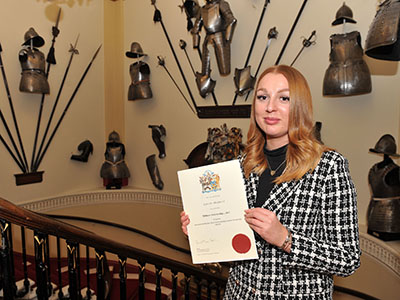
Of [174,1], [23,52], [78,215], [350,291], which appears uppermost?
[174,1]

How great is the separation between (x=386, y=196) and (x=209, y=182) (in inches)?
82.8

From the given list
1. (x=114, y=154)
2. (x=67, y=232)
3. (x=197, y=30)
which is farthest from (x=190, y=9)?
(x=67, y=232)

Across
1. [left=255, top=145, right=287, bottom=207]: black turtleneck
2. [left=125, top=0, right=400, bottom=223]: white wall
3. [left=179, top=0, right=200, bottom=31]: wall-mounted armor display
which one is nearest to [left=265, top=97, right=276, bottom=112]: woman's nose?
[left=255, top=145, right=287, bottom=207]: black turtleneck

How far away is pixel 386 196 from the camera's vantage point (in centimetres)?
267

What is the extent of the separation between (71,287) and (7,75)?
3329 millimetres

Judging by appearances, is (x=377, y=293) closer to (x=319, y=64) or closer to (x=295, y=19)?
(x=319, y=64)

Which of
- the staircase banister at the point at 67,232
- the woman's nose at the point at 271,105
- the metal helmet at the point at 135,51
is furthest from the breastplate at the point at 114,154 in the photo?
the woman's nose at the point at 271,105

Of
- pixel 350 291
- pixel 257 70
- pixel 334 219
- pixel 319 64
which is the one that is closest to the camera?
pixel 334 219

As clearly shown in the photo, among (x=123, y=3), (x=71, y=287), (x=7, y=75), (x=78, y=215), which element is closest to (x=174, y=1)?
(x=123, y=3)

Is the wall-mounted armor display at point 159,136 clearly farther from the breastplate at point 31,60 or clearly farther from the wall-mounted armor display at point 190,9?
the breastplate at point 31,60

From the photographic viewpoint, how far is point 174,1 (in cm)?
452

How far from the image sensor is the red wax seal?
1.12 m

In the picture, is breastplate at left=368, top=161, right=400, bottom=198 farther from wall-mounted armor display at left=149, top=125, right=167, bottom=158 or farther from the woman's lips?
wall-mounted armor display at left=149, top=125, right=167, bottom=158

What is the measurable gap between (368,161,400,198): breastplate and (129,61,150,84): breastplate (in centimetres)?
319
